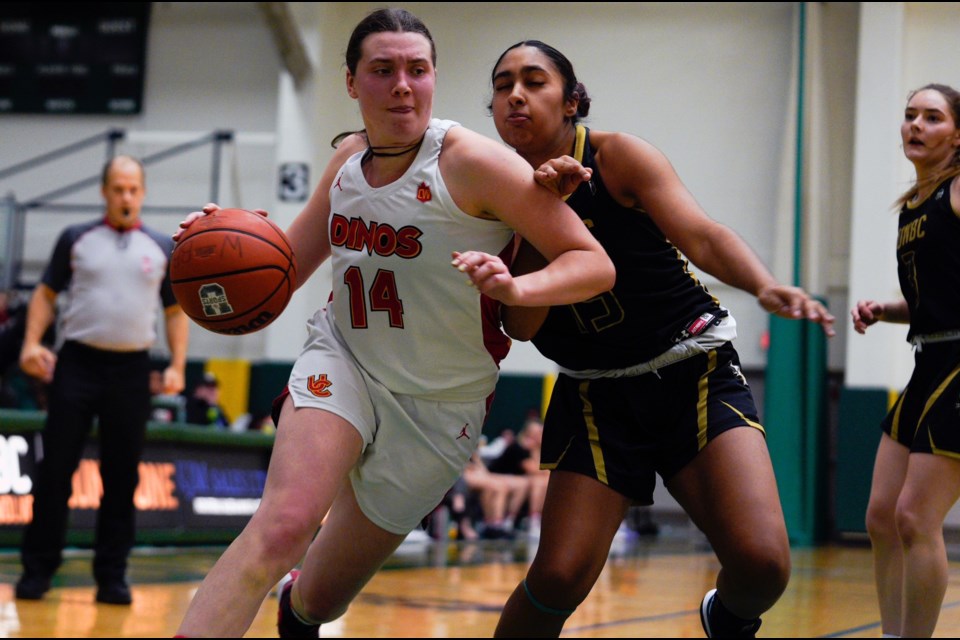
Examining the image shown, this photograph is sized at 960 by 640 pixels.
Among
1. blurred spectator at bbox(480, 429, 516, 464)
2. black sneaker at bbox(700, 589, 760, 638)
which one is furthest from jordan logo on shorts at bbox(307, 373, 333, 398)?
blurred spectator at bbox(480, 429, 516, 464)

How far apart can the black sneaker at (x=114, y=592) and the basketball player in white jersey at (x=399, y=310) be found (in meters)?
2.70

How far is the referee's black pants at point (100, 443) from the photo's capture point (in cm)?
611

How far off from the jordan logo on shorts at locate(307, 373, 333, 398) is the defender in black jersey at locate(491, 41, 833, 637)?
52 centimetres

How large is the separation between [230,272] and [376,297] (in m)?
0.40

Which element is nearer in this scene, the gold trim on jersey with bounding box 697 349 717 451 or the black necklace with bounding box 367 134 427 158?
the black necklace with bounding box 367 134 427 158

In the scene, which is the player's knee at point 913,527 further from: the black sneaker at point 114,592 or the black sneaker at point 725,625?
the black sneaker at point 114,592

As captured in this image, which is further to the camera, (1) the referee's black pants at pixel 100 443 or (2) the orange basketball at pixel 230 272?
(1) the referee's black pants at pixel 100 443

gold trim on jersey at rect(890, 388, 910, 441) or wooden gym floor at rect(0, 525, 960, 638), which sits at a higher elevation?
gold trim on jersey at rect(890, 388, 910, 441)

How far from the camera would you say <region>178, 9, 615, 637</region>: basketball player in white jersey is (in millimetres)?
3209

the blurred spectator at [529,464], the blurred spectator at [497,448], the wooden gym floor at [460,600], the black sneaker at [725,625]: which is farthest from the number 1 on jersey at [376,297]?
the blurred spectator at [497,448]

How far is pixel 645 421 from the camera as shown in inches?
142

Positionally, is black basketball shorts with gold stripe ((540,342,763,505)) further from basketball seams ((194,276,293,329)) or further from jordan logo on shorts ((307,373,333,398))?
basketball seams ((194,276,293,329))

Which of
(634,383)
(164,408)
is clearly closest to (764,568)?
(634,383)

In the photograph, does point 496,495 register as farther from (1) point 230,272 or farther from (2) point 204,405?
(1) point 230,272
